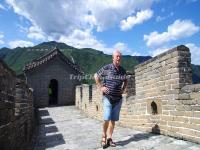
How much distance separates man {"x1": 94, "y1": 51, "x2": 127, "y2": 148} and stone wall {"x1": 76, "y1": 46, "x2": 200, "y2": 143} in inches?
45.6

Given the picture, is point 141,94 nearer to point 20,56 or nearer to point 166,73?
point 166,73

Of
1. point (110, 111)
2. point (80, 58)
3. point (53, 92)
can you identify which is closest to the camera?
point (110, 111)

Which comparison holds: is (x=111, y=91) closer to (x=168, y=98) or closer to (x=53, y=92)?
(x=168, y=98)

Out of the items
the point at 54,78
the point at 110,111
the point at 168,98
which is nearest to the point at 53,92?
the point at 54,78

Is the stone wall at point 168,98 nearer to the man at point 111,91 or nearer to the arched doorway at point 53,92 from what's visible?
the man at point 111,91

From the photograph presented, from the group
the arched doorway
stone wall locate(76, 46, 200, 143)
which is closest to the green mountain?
the arched doorway

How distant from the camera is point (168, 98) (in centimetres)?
635

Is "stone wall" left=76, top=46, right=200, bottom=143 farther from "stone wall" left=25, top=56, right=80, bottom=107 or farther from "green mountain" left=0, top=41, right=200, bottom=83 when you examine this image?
"green mountain" left=0, top=41, right=200, bottom=83

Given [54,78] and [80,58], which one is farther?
[80,58]

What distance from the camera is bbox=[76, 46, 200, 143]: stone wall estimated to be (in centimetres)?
558

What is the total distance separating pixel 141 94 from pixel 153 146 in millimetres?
2585

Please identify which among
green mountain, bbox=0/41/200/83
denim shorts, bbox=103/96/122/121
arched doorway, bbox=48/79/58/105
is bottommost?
denim shorts, bbox=103/96/122/121

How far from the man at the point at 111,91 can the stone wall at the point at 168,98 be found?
1157 millimetres

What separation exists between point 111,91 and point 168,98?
1.43 metres
